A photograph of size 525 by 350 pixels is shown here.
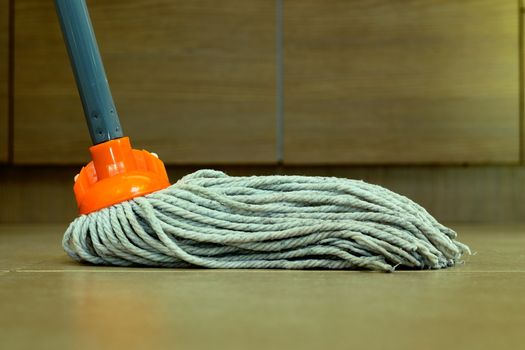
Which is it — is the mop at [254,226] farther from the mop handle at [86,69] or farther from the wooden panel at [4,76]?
the wooden panel at [4,76]

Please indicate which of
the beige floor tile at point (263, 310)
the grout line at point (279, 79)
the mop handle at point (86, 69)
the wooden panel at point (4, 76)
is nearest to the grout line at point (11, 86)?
the wooden panel at point (4, 76)

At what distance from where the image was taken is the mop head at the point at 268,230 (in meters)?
0.68

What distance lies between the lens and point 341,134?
159cm

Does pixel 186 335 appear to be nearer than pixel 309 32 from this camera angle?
Yes

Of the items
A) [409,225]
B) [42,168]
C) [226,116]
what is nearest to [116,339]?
[409,225]

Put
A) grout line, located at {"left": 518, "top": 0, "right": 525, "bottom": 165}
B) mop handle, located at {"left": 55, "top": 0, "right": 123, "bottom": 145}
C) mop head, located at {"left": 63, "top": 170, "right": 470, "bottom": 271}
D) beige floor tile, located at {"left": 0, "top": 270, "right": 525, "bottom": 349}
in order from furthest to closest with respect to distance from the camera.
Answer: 1. grout line, located at {"left": 518, "top": 0, "right": 525, "bottom": 165}
2. mop handle, located at {"left": 55, "top": 0, "right": 123, "bottom": 145}
3. mop head, located at {"left": 63, "top": 170, "right": 470, "bottom": 271}
4. beige floor tile, located at {"left": 0, "top": 270, "right": 525, "bottom": 349}

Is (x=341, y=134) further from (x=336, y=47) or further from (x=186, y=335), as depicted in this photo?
(x=186, y=335)

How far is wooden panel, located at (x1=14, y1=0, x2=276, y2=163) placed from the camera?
1588 mm

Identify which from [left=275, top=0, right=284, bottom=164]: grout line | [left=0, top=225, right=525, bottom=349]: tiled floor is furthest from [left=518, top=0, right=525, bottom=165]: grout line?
[left=0, top=225, right=525, bottom=349]: tiled floor

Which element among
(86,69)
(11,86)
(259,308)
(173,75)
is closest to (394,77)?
(173,75)

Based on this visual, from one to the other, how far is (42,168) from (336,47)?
0.66 m

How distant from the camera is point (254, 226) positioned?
699mm

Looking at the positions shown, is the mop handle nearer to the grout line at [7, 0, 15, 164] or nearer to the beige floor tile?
the beige floor tile

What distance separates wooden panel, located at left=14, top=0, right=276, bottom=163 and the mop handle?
79cm
